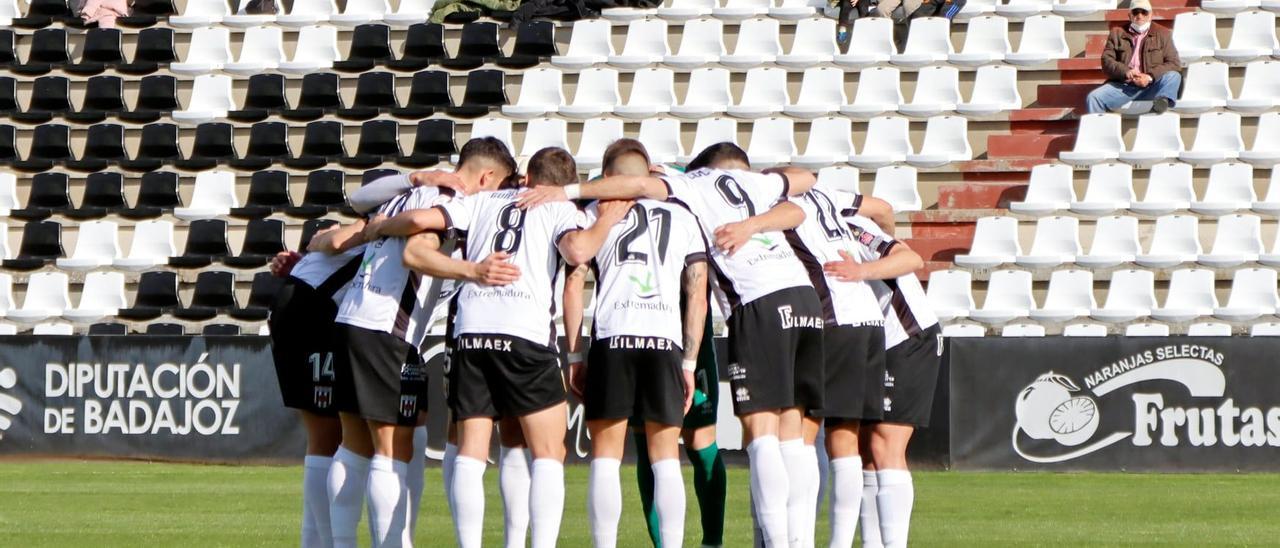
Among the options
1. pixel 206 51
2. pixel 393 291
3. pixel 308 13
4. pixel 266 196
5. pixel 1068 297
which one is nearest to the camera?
pixel 393 291

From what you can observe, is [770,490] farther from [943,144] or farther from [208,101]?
[208,101]

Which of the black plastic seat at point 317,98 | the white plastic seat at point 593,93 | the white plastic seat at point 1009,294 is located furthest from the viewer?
the black plastic seat at point 317,98

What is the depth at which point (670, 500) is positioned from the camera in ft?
22.4

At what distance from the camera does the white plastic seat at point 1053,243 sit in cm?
1582

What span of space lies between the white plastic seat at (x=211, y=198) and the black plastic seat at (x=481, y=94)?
97.1 inches

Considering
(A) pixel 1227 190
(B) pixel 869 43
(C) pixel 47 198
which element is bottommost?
(A) pixel 1227 190

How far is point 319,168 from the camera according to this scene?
711 inches

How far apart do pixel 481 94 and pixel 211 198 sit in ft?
10.0

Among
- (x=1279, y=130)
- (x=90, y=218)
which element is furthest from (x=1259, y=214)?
(x=90, y=218)

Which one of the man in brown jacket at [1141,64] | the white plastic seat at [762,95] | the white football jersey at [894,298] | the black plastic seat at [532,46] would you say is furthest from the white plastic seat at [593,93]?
the white football jersey at [894,298]

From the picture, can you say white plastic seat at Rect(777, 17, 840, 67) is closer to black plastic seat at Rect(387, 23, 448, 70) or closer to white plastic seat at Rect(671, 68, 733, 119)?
white plastic seat at Rect(671, 68, 733, 119)

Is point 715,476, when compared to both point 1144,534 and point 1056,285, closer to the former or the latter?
point 1144,534

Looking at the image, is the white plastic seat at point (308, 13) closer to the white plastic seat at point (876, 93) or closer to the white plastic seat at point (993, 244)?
the white plastic seat at point (876, 93)

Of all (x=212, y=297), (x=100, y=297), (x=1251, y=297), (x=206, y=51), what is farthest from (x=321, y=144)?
(x=1251, y=297)
